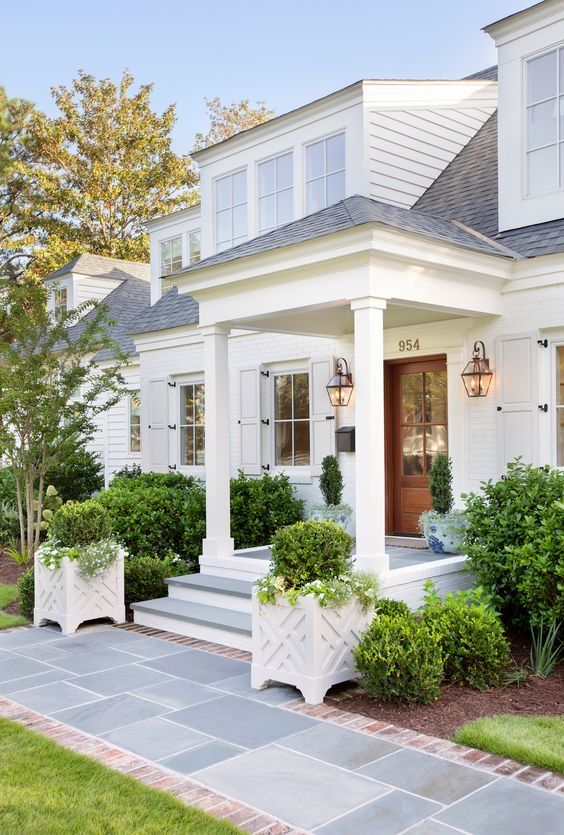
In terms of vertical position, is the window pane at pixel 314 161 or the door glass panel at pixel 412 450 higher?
the window pane at pixel 314 161

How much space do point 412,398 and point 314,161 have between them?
326 centimetres

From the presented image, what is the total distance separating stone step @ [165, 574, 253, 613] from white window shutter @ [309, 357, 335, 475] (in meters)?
2.31

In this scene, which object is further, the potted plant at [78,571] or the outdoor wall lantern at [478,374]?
the outdoor wall lantern at [478,374]

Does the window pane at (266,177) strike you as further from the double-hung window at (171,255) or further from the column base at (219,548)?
the column base at (219,548)

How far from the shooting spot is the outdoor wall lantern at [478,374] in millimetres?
7516

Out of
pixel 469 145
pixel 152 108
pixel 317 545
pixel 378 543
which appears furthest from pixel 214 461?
pixel 152 108

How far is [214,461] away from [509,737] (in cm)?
422

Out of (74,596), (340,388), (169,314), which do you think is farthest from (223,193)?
(74,596)

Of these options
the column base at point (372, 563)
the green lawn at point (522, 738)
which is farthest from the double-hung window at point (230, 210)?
the green lawn at point (522, 738)

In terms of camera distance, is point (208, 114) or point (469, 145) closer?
point (469, 145)

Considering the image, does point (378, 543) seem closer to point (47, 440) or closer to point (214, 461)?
point (214, 461)

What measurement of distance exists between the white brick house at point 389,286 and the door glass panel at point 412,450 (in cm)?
2

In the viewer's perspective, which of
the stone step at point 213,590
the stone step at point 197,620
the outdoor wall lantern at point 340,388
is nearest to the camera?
the stone step at point 197,620

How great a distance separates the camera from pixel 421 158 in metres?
9.43
